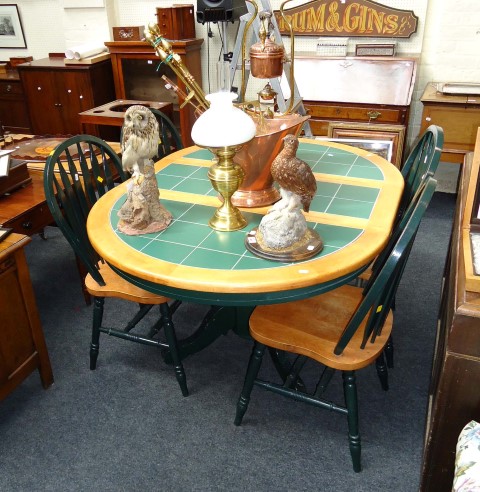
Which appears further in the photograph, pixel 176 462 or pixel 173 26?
pixel 173 26

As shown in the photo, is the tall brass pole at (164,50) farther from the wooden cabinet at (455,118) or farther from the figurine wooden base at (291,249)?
the wooden cabinet at (455,118)

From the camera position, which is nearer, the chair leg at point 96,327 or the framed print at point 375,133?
the chair leg at point 96,327

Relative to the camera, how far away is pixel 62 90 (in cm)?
411

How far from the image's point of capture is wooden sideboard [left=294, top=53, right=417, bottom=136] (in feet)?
10.2

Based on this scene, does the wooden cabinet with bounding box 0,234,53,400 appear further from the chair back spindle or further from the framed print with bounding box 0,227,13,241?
the chair back spindle

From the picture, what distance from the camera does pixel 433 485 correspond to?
55.2 inches

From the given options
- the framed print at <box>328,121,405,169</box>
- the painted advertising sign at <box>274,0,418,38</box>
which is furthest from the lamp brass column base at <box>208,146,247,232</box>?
the painted advertising sign at <box>274,0,418,38</box>

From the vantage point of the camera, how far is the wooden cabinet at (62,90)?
13.1ft

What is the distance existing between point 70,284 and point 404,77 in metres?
2.44

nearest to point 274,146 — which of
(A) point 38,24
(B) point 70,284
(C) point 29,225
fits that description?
(C) point 29,225

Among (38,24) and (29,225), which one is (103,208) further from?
(38,24)

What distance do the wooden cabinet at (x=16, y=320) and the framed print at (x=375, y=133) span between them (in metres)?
2.17

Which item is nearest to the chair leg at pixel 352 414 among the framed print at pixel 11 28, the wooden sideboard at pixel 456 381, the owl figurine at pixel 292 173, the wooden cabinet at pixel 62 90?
Result: the wooden sideboard at pixel 456 381

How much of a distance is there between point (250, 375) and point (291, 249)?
533 mm
